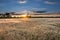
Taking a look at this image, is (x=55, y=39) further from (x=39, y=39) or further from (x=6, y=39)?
→ (x=6, y=39)

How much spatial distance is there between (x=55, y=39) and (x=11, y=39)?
312cm

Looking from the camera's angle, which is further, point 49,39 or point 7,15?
point 7,15

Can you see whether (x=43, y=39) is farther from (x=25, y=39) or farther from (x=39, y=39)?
(x=25, y=39)

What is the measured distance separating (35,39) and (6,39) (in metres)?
2.06

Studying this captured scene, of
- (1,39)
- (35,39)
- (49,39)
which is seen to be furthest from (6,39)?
(49,39)

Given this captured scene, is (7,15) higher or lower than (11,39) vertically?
lower

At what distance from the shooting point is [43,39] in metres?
9.70

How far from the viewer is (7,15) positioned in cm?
4756

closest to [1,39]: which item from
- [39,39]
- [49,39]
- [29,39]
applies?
[29,39]

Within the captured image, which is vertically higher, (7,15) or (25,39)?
(25,39)

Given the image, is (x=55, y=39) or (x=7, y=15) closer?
(x=55, y=39)

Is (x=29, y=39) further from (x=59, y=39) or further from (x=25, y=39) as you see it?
(x=59, y=39)

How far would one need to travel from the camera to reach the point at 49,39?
384 inches

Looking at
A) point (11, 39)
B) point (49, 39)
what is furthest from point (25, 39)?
point (49, 39)
